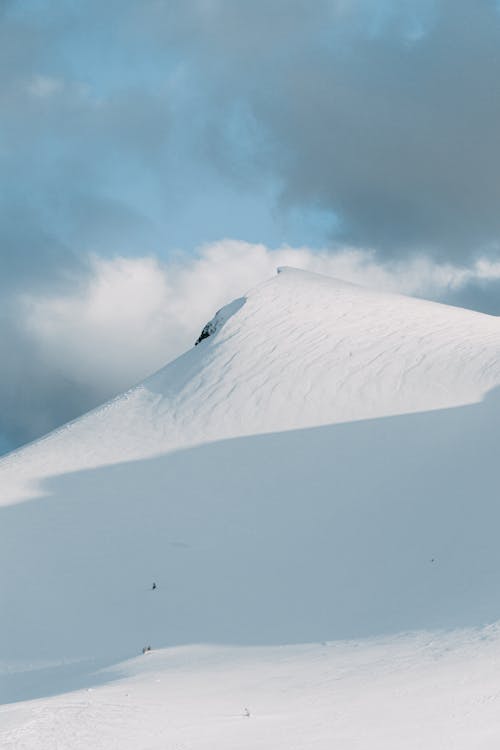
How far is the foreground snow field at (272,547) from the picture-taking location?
7.51 m

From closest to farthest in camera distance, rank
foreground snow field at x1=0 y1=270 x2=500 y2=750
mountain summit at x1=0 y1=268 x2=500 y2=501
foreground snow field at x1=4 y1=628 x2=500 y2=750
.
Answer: foreground snow field at x1=4 y1=628 x2=500 y2=750
foreground snow field at x1=0 y1=270 x2=500 y2=750
mountain summit at x1=0 y1=268 x2=500 y2=501

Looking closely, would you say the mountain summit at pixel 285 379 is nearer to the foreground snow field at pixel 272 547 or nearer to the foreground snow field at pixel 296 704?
the foreground snow field at pixel 272 547

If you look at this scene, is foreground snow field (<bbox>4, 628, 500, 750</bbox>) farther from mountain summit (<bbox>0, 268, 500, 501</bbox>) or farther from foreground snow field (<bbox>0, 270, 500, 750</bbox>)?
mountain summit (<bbox>0, 268, 500, 501</bbox>)

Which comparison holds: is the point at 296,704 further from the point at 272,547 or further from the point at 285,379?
the point at 285,379

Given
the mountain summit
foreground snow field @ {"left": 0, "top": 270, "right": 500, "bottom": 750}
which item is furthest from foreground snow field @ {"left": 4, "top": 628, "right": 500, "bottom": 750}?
the mountain summit

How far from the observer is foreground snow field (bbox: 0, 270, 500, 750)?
7512 millimetres

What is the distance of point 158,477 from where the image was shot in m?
18.0

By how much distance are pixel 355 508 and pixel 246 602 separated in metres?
3.13

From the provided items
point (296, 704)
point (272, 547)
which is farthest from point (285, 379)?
point (296, 704)

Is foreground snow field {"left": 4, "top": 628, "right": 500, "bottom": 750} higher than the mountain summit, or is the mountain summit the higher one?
the mountain summit

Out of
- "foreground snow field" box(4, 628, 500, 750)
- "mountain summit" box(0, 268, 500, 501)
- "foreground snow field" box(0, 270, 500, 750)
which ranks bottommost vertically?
"foreground snow field" box(4, 628, 500, 750)

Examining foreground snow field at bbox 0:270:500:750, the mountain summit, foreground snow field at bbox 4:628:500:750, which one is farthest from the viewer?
the mountain summit

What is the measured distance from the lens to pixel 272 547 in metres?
14.9

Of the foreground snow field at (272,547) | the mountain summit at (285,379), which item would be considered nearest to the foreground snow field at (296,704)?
the foreground snow field at (272,547)
